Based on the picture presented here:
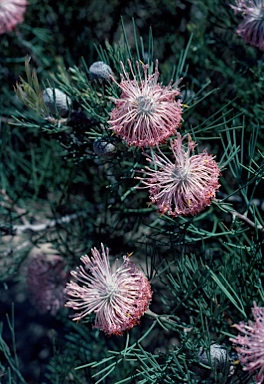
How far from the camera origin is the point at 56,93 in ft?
1.78

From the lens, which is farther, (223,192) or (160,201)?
(223,192)

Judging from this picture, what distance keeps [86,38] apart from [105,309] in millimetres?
503

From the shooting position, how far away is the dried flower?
833mm

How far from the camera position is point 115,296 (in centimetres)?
46

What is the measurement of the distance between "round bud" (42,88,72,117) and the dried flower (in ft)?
1.10

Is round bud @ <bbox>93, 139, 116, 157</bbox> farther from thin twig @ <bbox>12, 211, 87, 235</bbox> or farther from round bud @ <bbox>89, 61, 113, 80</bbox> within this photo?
thin twig @ <bbox>12, 211, 87, 235</bbox>

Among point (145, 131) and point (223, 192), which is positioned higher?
point (145, 131)

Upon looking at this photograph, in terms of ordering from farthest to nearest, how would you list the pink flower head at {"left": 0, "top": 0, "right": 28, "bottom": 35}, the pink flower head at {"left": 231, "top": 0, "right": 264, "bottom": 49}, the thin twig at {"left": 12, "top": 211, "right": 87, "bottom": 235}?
the thin twig at {"left": 12, "top": 211, "right": 87, "bottom": 235} < the pink flower head at {"left": 0, "top": 0, "right": 28, "bottom": 35} < the pink flower head at {"left": 231, "top": 0, "right": 264, "bottom": 49}

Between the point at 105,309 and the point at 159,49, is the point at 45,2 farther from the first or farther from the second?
the point at 105,309

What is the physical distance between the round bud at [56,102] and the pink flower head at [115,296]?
16 centimetres

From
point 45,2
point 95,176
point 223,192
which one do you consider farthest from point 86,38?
point 223,192

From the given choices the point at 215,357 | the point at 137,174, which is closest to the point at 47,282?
→ the point at 137,174

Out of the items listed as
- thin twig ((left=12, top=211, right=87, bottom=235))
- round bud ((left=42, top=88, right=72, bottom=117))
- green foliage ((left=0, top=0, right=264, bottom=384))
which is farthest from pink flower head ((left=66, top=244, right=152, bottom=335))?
thin twig ((left=12, top=211, right=87, bottom=235))

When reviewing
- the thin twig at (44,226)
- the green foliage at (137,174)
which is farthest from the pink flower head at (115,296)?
the thin twig at (44,226)
